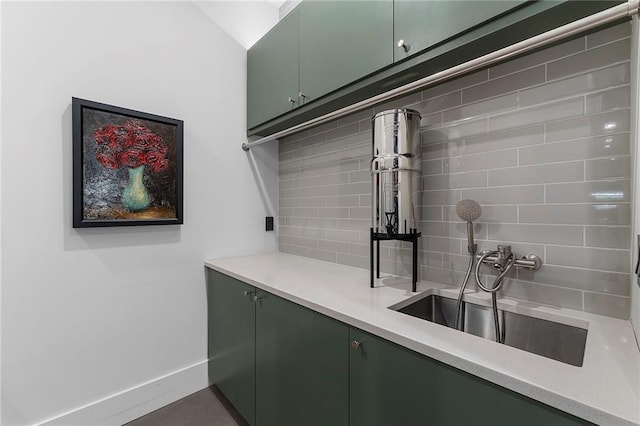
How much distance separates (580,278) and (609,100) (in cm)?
59

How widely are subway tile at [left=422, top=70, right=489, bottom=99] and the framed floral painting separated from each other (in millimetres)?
1449

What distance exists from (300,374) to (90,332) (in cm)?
119

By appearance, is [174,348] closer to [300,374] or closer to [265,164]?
[300,374]

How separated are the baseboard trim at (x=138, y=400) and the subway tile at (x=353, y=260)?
1153 mm

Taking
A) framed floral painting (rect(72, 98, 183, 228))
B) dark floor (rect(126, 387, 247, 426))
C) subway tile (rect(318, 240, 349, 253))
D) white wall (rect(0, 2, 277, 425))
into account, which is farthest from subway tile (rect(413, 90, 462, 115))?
dark floor (rect(126, 387, 247, 426))

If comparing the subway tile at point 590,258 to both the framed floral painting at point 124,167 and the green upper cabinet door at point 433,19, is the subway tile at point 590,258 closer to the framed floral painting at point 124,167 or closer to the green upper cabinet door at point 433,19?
the green upper cabinet door at point 433,19

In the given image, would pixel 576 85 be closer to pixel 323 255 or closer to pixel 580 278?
pixel 580 278

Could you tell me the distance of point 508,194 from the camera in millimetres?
1123

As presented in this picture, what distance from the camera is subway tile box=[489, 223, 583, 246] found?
3.22 feet

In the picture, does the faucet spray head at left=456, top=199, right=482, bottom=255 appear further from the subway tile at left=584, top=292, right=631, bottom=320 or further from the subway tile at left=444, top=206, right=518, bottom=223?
the subway tile at left=584, top=292, right=631, bottom=320

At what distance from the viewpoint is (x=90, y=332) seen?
1.50 m

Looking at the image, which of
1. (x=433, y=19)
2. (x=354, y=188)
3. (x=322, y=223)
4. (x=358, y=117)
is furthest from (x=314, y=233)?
(x=433, y=19)

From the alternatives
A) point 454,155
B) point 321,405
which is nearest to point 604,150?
point 454,155

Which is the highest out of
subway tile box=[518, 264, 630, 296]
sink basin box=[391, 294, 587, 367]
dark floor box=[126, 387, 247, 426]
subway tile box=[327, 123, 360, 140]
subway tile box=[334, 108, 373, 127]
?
subway tile box=[334, 108, 373, 127]
